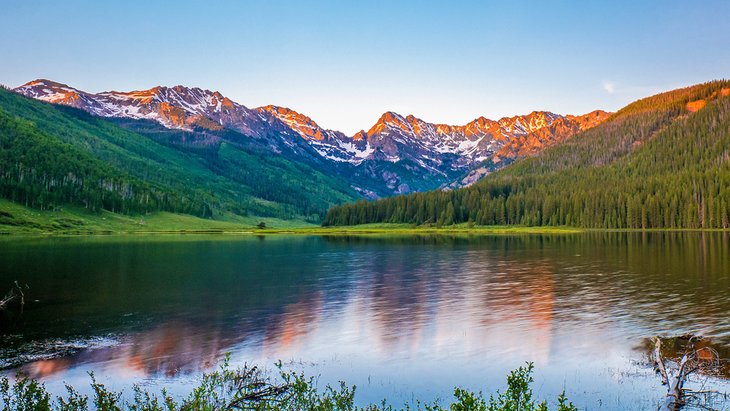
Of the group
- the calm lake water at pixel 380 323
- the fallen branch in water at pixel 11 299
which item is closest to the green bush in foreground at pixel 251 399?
the calm lake water at pixel 380 323

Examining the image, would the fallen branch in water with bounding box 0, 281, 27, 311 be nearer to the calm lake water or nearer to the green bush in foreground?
the calm lake water

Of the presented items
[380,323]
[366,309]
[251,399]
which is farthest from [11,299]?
[251,399]

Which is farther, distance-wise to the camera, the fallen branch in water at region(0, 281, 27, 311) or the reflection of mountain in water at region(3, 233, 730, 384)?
the fallen branch in water at region(0, 281, 27, 311)

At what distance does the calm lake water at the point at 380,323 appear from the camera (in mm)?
31375

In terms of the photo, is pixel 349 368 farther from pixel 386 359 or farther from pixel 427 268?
pixel 427 268

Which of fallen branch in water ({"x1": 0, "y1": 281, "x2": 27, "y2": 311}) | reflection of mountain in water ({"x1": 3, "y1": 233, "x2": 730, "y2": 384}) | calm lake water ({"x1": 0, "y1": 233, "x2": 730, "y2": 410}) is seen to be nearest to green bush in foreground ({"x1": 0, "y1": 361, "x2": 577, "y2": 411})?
calm lake water ({"x1": 0, "y1": 233, "x2": 730, "y2": 410})

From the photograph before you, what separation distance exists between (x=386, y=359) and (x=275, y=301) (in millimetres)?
26101

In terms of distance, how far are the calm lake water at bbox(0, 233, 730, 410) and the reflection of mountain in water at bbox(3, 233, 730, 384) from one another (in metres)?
0.22

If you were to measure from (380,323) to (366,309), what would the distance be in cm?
707

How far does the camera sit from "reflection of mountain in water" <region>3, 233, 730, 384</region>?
37469 millimetres

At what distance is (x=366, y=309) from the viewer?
5403cm

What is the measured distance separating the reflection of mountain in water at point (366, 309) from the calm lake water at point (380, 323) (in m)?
0.22

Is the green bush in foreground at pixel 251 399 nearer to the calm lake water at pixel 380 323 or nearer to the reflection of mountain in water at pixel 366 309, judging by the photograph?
the calm lake water at pixel 380 323

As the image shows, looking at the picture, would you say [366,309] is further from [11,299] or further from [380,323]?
[11,299]
